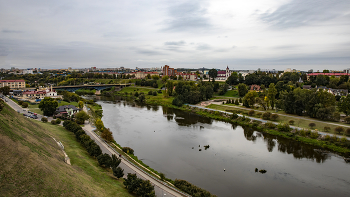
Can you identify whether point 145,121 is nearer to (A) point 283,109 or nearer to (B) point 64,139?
(B) point 64,139

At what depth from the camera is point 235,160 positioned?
18.4m

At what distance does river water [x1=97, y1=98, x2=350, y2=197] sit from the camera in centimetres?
1454

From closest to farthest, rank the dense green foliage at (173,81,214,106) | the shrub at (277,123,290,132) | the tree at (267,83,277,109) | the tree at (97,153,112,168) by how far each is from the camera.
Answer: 1. the tree at (97,153,112,168)
2. the shrub at (277,123,290,132)
3. the tree at (267,83,277,109)
4. the dense green foliage at (173,81,214,106)

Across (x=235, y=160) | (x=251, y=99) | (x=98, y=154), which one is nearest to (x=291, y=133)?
(x=235, y=160)

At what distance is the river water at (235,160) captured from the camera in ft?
47.7

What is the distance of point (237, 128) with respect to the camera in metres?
29.0

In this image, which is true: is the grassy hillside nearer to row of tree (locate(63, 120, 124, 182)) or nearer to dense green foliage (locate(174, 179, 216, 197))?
row of tree (locate(63, 120, 124, 182))

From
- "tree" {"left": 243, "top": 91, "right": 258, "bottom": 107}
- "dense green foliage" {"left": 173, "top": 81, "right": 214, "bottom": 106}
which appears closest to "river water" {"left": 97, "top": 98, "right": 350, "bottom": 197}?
"tree" {"left": 243, "top": 91, "right": 258, "bottom": 107}

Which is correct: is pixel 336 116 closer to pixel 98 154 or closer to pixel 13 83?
pixel 98 154

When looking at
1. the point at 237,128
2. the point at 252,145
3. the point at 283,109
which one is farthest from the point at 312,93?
the point at 252,145

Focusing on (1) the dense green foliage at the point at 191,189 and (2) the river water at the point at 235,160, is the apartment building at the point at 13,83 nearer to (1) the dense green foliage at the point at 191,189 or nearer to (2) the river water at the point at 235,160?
(2) the river water at the point at 235,160

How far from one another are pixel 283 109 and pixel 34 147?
32531 millimetres

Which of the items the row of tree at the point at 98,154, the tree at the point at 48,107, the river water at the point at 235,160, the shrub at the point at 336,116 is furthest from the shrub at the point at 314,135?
the tree at the point at 48,107

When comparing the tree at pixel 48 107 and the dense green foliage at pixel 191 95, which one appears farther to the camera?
the dense green foliage at pixel 191 95
